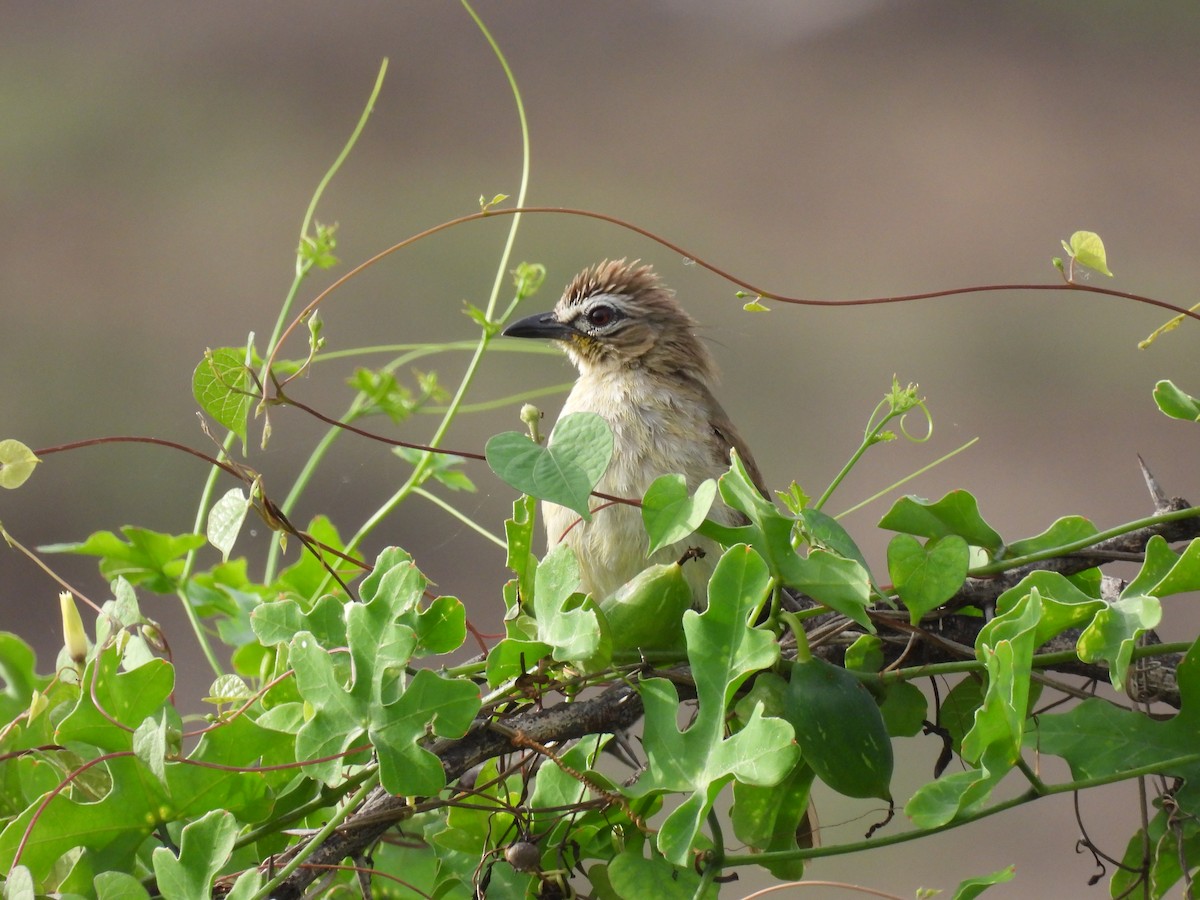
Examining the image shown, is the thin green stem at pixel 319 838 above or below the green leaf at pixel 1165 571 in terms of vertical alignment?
below

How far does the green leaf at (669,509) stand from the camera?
44.2 inches

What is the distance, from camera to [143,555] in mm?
1800

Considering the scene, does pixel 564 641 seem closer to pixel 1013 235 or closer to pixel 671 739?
pixel 671 739

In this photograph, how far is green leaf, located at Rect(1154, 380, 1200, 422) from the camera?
46.1 inches

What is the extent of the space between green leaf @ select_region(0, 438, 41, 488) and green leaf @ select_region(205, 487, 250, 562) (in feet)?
0.68

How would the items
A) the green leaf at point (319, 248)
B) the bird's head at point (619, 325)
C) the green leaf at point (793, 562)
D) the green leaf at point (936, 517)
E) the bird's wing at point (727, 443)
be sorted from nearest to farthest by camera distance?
the green leaf at point (793, 562) → the green leaf at point (936, 517) → the green leaf at point (319, 248) → the bird's wing at point (727, 443) → the bird's head at point (619, 325)

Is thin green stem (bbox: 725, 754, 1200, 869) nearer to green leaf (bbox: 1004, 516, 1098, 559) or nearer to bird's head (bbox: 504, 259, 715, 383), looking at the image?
green leaf (bbox: 1004, 516, 1098, 559)

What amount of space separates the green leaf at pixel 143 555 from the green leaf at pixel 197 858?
793 mm

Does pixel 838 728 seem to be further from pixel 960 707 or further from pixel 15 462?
pixel 15 462

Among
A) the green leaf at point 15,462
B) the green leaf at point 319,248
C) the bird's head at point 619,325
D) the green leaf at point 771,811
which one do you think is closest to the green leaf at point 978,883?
the green leaf at point 771,811

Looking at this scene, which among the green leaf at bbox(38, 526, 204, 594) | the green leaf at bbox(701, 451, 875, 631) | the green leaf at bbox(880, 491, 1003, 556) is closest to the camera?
the green leaf at bbox(701, 451, 875, 631)

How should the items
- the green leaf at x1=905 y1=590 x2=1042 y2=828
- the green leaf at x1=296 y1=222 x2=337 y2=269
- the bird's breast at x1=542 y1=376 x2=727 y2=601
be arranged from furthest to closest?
the bird's breast at x1=542 y1=376 x2=727 y2=601 < the green leaf at x1=296 y1=222 x2=337 y2=269 < the green leaf at x1=905 y1=590 x2=1042 y2=828

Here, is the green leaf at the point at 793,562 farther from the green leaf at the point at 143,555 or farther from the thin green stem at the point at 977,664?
the green leaf at the point at 143,555

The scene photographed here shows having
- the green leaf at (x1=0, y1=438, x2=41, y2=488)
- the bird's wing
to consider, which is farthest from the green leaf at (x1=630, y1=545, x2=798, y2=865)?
the bird's wing
